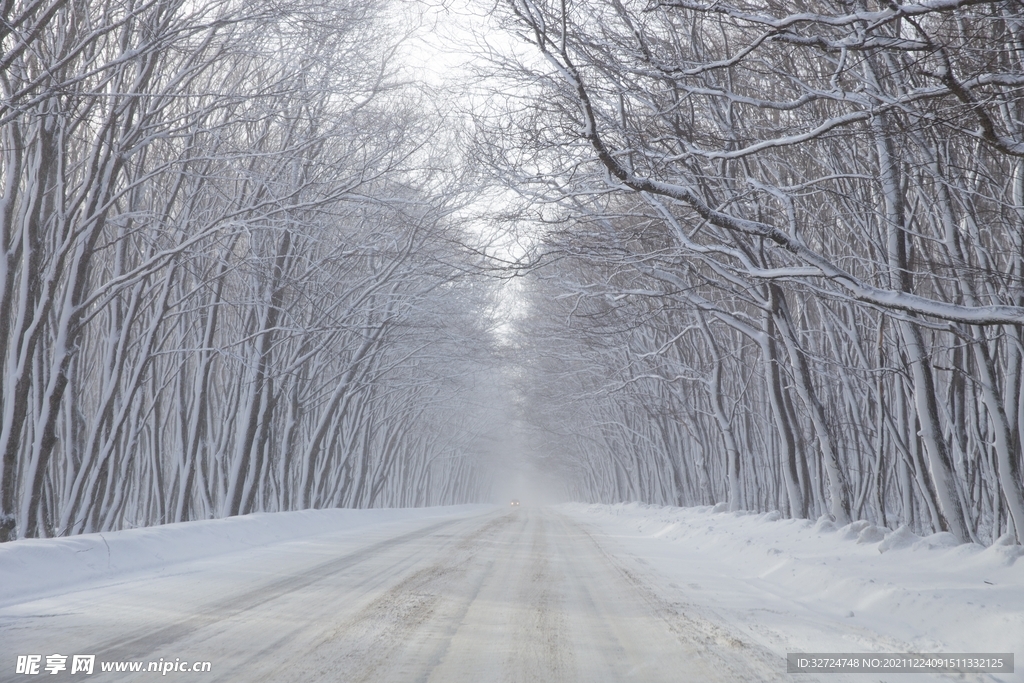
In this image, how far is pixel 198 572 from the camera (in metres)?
8.04

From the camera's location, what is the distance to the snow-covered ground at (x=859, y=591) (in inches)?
215

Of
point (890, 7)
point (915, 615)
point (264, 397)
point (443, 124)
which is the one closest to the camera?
point (890, 7)

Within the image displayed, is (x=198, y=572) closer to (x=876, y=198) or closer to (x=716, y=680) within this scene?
(x=716, y=680)

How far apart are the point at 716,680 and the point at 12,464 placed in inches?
354

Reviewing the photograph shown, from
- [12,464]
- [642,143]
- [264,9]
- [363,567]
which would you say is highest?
[264,9]

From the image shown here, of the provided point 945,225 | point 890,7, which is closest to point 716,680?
point 890,7

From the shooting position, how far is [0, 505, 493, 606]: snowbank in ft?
21.3

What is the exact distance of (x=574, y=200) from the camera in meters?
11.4

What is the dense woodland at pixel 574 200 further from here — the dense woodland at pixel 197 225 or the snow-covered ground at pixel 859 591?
the snow-covered ground at pixel 859 591

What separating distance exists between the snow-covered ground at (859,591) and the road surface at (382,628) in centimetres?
66

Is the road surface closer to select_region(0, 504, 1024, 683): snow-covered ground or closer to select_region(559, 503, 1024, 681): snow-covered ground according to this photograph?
select_region(0, 504, 1024, 683): snow-covered ground

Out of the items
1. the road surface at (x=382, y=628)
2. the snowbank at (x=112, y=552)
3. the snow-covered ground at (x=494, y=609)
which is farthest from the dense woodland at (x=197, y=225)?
the road surface at (x=382, y=628)

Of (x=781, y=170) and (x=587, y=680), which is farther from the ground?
(x=781, y=170)

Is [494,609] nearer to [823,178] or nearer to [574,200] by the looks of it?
[823,178]
